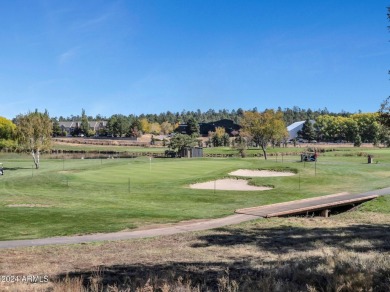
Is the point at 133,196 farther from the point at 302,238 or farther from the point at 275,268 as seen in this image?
the point at 275,268

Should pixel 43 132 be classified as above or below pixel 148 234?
above

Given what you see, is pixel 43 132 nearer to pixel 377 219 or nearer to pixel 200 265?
pixel 377 219

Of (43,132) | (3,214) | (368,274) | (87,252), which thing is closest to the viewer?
(368,274)

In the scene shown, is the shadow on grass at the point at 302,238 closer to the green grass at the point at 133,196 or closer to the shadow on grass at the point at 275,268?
the shadow on grass at the point at 275,268

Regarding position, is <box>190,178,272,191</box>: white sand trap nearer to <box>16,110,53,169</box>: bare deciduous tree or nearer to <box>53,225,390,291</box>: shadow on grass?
<box>53,225,390,291</box>: shadow on grass

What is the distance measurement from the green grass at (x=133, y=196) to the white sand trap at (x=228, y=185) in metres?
0.82

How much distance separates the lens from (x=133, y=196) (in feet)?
99.0

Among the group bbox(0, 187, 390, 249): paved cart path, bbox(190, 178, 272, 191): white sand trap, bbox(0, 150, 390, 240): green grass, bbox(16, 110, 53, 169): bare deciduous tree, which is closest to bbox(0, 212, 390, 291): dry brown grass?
bbox(0, 187, 390, 249): paved cart path

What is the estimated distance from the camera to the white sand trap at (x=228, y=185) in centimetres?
3597

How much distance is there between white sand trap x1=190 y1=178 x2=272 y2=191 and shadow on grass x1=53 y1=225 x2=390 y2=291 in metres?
15.1

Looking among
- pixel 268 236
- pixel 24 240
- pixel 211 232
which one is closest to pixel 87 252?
pixel 24 240

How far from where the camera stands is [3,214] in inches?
863

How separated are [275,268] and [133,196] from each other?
20868mm

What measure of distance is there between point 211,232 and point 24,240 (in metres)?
7.57
